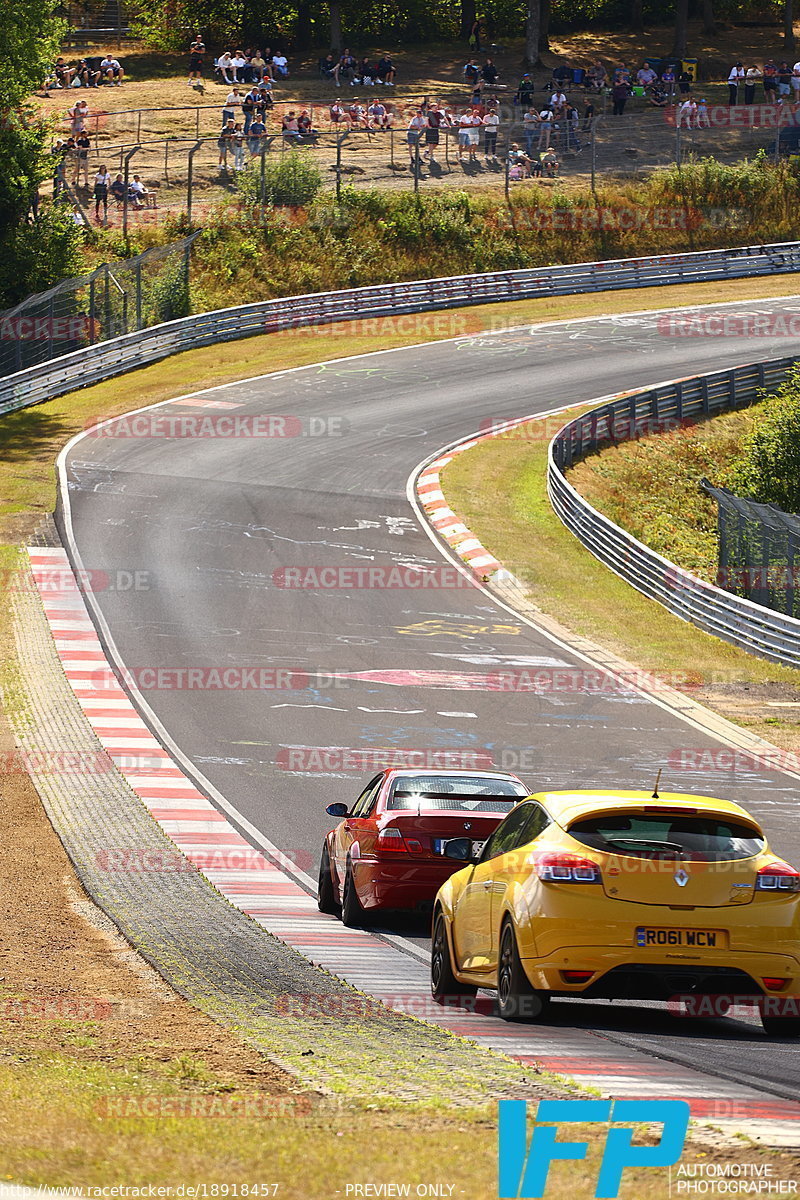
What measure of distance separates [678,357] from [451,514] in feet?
66.7

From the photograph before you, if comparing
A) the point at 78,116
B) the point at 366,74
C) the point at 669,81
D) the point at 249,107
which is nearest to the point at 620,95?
the point at 669,81

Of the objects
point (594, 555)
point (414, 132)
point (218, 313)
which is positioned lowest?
point (594, 555)

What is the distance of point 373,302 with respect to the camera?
57500mm

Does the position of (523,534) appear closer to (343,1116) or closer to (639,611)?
(639,611)

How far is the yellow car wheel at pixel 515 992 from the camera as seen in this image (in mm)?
8797

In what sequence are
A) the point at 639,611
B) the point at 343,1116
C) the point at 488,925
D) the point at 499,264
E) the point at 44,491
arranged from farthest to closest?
the point at 499,264
the point at 44,491
the point at 639,611
the point at 488,925
the point at 343,1116

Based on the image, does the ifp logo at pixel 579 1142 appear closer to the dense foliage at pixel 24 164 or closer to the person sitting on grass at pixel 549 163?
the dense foliage at pixel 24 164

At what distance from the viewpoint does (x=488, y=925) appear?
30.8 feet

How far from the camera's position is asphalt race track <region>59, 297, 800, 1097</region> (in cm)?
1817

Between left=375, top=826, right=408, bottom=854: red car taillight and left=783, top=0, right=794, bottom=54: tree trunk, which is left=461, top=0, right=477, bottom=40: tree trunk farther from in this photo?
left=375, top=826, right=408, bottom=854: red car taillight

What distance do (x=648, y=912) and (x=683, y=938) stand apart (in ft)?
0.82

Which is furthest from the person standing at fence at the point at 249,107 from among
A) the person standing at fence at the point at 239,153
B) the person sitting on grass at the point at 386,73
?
the person sitting on grass at the point at 386,73

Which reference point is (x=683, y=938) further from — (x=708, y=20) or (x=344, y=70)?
(x=708, y=20)

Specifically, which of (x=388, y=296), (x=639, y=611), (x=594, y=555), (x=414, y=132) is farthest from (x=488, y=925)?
(x=414, y=132)
